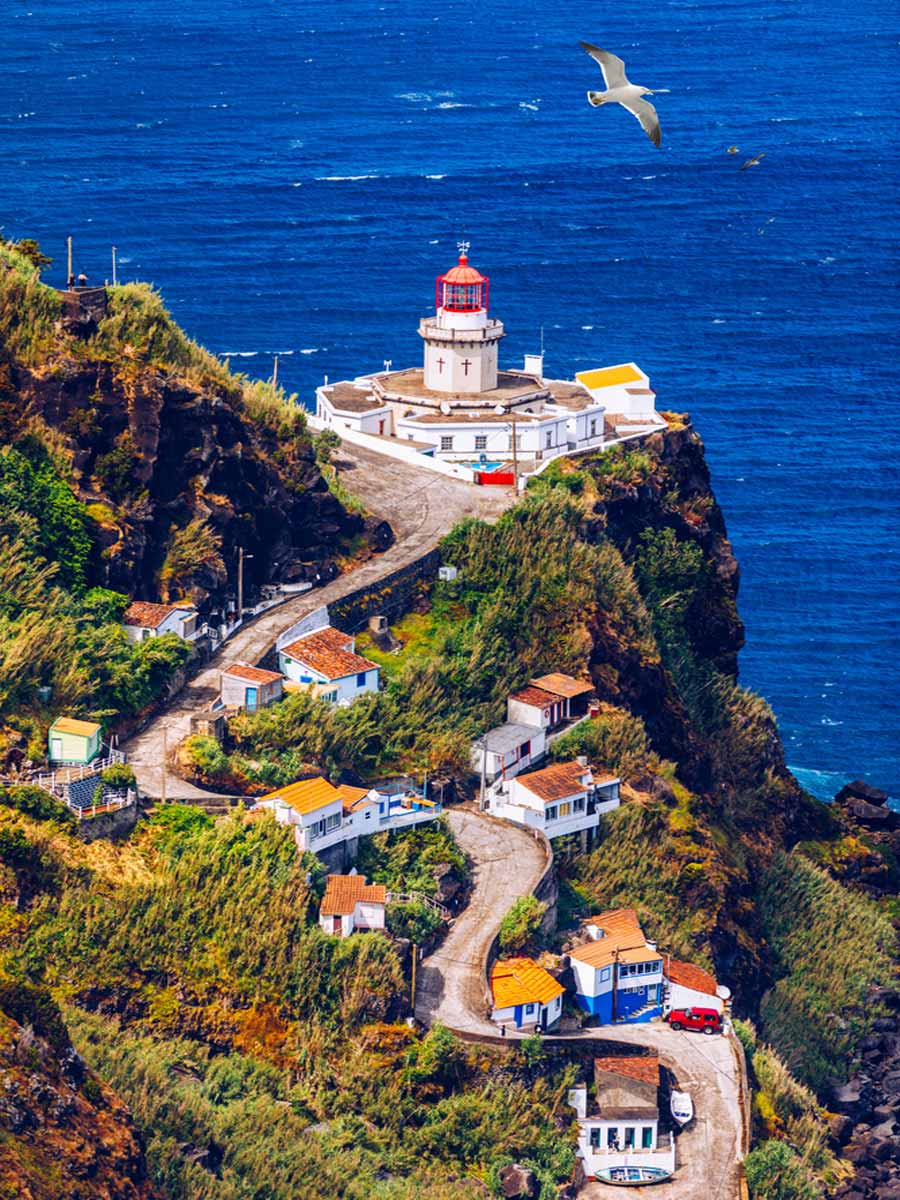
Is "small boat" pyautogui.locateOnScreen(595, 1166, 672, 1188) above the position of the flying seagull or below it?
below

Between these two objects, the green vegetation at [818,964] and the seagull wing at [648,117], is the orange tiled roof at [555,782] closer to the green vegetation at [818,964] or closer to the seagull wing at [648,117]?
the green vegetation at [818,964]

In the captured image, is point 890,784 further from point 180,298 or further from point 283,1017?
point 180,298

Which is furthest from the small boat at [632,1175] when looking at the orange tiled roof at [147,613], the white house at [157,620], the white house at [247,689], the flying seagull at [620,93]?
the flying seagull at [620,93]

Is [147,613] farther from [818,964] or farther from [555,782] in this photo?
[818,964]

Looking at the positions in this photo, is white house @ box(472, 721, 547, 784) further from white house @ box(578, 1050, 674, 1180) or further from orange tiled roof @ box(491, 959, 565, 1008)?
white house @ box(578, 1050, 674, 1180)

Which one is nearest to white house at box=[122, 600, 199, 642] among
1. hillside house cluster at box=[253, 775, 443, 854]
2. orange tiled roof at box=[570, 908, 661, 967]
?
hillside house cluster at box=[253, 775, 443, 854]

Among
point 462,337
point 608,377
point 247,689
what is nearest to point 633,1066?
point 247,689
